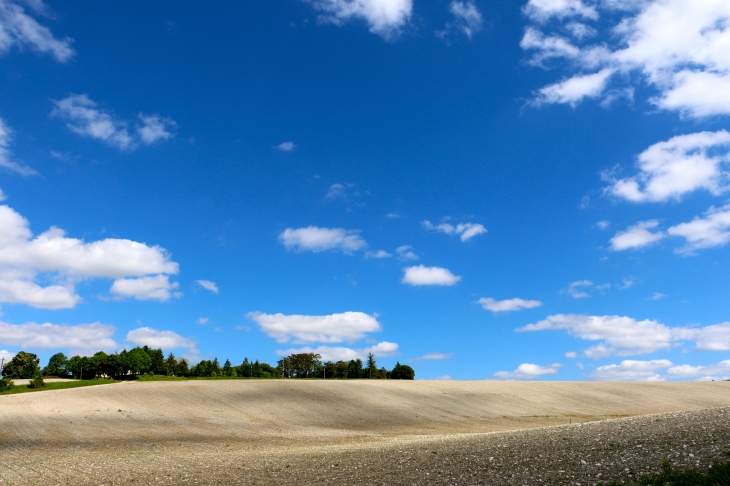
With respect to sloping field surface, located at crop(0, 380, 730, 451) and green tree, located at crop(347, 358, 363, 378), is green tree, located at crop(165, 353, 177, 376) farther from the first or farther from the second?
sloping field surface, located at crop(0, 380, 730, 451)

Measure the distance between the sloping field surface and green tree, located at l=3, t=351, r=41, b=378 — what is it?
111450 millimetres

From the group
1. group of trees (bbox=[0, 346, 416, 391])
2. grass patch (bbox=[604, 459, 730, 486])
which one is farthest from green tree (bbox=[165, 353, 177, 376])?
grass patch (bbox=[604, 459, 730, 486])

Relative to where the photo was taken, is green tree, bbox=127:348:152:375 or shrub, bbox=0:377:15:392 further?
green tree, bbox=127:348:152:375

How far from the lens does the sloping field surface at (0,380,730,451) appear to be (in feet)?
166

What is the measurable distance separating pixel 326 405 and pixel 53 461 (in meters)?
44.9

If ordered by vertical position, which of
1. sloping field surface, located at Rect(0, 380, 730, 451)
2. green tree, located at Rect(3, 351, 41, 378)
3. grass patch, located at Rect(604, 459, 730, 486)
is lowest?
green tree, located at Rect(3, 351, 41, 378)

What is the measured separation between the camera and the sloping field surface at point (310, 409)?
50.5 metres

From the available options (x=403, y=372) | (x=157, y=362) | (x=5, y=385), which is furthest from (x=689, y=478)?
(x=157, y=362)

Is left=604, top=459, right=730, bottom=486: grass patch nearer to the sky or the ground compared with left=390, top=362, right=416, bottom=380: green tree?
nearer to the sky

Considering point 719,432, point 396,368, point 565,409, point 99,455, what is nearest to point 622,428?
point 719,432

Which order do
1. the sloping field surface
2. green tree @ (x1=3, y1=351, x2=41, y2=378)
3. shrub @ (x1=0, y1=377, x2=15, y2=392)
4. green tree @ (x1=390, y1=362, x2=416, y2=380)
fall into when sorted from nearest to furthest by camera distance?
the sloping field surface < shrub @ (x1=0, y1=377, x2=15, y2=392) < green tree @ (x1=390, y1=362, x2=416, y2=380) < green tree @ (x1=3, y1=351, x2=41, y2=378)

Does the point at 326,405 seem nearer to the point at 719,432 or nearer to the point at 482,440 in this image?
the point at 482,440

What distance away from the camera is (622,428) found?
1182 inches

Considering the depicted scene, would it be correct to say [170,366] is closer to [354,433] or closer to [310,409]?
[310,409]
